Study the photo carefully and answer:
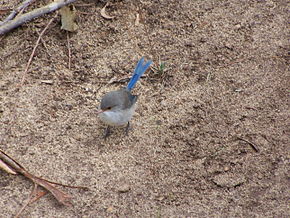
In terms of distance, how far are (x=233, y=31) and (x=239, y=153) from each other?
5.69ft

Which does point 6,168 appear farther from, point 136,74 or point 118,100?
point 136,74

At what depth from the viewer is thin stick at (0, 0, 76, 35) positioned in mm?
4719

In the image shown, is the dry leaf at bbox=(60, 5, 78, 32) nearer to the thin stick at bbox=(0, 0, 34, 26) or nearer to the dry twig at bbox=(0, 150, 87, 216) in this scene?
the thin stick at bbox=(0, 0, 34, 26)

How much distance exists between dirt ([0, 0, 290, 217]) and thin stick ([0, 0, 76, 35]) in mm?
130

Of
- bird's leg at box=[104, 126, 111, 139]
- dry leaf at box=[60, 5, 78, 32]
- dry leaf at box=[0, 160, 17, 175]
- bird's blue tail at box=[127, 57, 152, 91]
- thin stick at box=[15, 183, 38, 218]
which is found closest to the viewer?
thin stick at box=[15, 183, 38, 218]

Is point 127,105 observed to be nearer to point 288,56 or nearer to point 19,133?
point 19,133

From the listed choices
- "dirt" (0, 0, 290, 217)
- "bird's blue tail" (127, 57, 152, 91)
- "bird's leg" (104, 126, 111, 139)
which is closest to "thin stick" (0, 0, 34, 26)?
"dirt" (0, 0, 290, 217)

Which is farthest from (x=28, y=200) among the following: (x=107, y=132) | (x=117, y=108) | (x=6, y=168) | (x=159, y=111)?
(x=159, y=111)

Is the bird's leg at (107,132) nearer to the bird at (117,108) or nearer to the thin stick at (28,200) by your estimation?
the bird at (117,108)

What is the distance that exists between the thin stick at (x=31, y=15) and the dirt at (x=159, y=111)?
13 cm

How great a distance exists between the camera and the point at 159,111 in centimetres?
436

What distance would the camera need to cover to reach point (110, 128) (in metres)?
4.37

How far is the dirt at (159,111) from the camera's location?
12.0 feet

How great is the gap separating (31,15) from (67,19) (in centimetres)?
41
